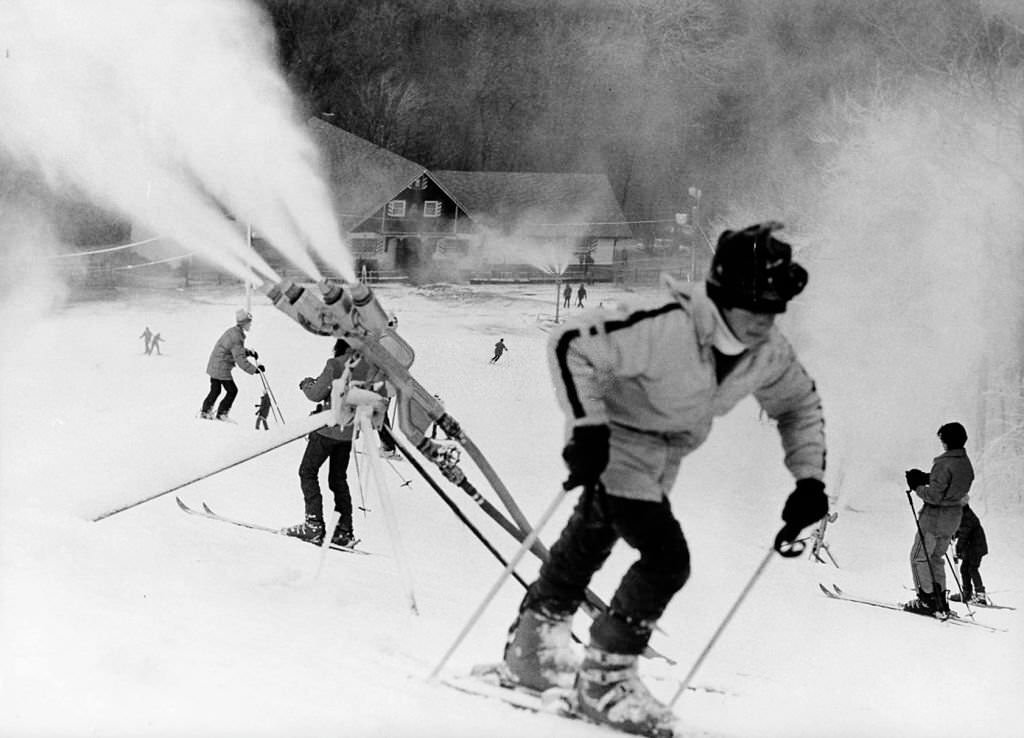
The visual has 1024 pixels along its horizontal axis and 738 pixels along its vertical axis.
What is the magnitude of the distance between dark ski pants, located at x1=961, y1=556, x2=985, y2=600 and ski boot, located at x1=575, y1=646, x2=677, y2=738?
6.98 feet

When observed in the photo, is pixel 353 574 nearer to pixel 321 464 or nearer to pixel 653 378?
pixel 321 464

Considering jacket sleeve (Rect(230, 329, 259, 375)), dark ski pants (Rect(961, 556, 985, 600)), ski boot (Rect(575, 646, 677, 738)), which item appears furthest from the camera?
jacket sleeve (Rect(230, 329, 259, 375))

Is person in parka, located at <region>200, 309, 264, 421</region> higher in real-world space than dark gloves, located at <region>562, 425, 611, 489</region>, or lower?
lower

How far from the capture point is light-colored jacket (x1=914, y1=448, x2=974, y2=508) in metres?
3.03

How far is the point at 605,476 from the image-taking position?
158 centimetres

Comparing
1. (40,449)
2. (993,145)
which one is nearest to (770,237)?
(993,145)

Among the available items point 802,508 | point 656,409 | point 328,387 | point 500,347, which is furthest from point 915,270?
point 656,409

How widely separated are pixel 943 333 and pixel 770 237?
2147mm

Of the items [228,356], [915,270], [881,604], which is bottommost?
Result: [881,604]

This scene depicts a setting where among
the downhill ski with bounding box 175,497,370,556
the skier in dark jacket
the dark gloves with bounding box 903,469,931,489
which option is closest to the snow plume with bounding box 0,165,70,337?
the downhill ski with bounding box 175,497,370,556

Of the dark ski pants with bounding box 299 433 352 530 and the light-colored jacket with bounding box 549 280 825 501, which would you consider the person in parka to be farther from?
the light-colored jacket with bounding box 549 280 825 501

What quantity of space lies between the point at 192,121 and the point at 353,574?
Answer: 2.17 metres

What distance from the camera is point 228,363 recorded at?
173 inches

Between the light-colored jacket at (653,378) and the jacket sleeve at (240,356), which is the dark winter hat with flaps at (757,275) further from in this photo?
the jacket sleeve at (240,356)
